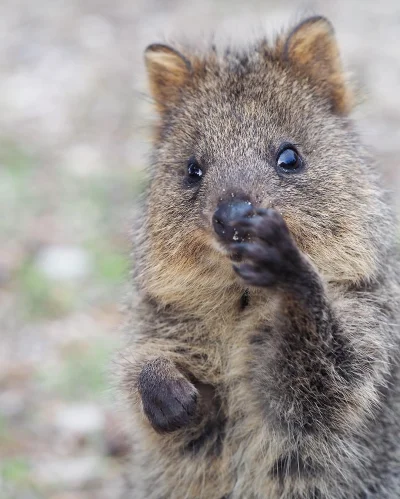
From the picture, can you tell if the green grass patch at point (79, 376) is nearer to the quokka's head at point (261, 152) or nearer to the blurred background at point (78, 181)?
the blurred background at point (78, 181)

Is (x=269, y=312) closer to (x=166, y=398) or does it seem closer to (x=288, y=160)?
(x=166, y=398)

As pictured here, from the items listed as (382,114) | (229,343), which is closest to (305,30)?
(229,343)

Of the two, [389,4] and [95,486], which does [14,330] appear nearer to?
[95,486]

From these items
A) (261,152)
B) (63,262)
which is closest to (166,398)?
(261,152)

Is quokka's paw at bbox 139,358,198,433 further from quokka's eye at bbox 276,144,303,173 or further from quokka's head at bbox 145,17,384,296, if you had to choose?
quokka's eye at bbox 276,144,303,173

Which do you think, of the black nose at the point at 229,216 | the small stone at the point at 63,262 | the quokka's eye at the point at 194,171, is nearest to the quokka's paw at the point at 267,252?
the black nose at the point at 229,216

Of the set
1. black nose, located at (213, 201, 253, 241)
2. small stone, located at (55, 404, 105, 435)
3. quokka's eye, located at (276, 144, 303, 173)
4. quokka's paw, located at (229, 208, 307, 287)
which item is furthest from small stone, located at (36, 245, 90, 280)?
quokka's paw, located at (229, 208, 307, 287)
